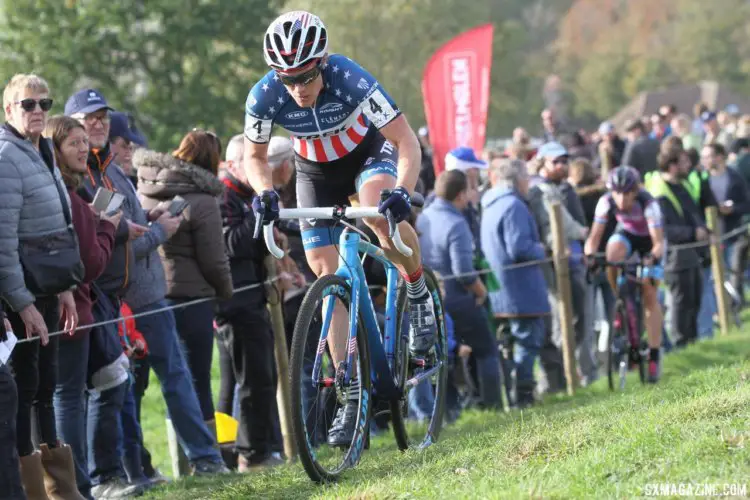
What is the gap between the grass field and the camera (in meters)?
5.86

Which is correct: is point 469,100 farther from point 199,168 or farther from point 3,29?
point 3,29

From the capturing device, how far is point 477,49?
1977 centimetres

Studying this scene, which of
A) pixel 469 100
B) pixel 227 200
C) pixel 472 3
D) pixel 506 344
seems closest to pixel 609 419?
pixel 227 200

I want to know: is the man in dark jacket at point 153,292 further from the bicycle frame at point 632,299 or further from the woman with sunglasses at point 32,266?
the bicycle frame at point 632,299

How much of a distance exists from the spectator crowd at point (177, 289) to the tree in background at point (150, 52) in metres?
29.2

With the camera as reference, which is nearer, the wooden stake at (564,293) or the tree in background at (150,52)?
the wooden stake at (564,293)

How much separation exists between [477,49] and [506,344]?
729 centimetres

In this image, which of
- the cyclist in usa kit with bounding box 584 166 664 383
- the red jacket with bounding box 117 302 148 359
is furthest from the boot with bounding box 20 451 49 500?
the cyclist in usa kit with bounding box 584 166 664 383

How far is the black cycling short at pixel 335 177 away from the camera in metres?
7.99

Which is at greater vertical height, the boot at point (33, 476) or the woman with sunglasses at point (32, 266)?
the woman with sunglasses at point (32, 266)

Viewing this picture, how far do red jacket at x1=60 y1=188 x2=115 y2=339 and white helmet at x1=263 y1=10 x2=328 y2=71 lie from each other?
1.58m

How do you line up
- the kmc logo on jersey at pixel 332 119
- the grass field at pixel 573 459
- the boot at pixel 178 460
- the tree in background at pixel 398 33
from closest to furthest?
the grass field at pixel 573 459, the kmc logo on jersey at pixel 332 119, the boot at pixel 178 460, the tree in background at pixel 398 33

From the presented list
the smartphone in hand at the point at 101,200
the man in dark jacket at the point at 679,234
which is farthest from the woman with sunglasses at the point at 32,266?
the man in dark jacket at the point at 679,234

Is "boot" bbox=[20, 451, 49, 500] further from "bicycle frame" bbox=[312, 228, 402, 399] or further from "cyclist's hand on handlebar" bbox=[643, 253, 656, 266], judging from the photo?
"cyclist's hand on handlebar" bbox=[643, 253, 656, 266]
